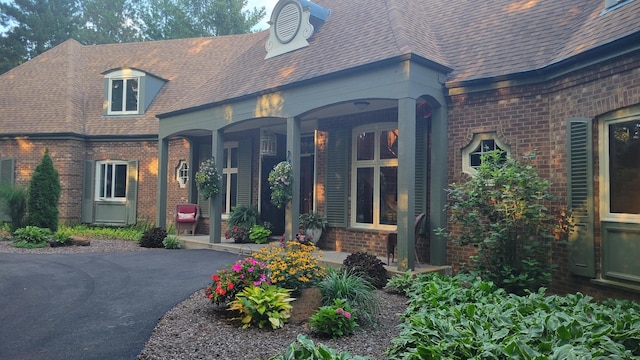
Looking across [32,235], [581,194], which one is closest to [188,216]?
[32,235]

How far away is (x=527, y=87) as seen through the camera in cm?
685

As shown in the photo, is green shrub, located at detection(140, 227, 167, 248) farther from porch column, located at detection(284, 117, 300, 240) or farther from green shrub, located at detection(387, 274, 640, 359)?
green shrub, located at detection(387, 274, 640, 359)

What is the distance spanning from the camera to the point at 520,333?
3.31 metres

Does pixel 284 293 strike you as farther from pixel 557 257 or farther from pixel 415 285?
pixel 557 257

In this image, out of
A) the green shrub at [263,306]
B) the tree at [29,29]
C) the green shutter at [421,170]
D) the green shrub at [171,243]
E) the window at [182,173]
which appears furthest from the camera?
the tree at [29,29]

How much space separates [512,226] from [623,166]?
59.9 inches

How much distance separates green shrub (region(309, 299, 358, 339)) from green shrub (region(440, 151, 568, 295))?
2462 mm

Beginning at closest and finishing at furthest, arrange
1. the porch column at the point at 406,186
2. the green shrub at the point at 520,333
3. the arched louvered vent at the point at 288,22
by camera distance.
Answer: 1. the green shrub at the point at 520,333
2. the porch column at the point at 406,186
3. the arched louvered vent at the point at 288,22

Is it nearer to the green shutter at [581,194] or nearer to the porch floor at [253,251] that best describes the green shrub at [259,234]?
the porch floor at [253,251]

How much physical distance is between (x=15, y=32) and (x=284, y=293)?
30.0 metres

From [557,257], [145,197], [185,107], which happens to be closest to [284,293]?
[557,257]

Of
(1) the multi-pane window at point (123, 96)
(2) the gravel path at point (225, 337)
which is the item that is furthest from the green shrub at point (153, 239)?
(2) the gravel path at point (225, 337)

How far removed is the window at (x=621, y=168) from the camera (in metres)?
5.54

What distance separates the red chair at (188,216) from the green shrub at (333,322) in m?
8.83
